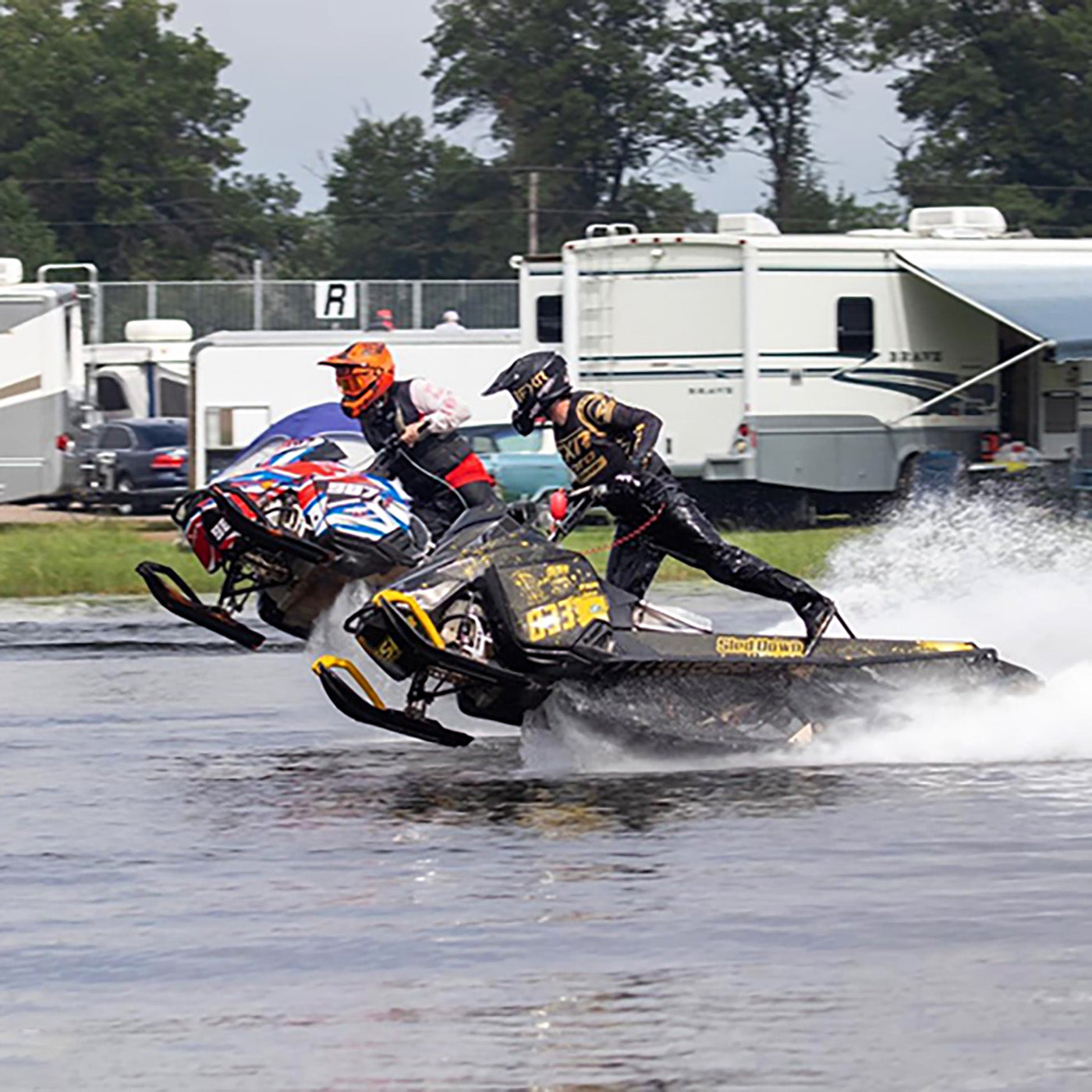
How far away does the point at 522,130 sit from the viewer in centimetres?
7169

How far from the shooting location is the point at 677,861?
912cm

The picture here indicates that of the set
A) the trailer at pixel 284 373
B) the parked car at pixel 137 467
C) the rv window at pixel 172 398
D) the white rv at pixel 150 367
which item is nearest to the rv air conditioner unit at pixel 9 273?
the parked car at pixel 137 467

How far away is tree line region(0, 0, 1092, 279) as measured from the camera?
66688mm

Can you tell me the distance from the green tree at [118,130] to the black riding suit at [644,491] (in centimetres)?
5854

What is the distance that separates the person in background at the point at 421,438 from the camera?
1363 cm

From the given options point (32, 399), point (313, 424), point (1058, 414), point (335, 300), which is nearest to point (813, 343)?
point (1058, 414)

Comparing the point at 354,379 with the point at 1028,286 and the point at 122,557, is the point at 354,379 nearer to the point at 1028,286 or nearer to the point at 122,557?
the point at 122,557

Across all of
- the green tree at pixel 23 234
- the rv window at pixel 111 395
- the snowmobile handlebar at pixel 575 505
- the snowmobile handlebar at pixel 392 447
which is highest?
the green tree at pixel 23 234

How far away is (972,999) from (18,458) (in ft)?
83.9

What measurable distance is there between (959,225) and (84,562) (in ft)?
37.1

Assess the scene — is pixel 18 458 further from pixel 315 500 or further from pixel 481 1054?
pixel 481 1054

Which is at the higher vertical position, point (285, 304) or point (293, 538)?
point (285, 304)

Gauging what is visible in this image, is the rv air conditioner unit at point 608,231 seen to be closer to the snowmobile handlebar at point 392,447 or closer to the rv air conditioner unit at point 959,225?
the rv air conditioner unit at point 959,225

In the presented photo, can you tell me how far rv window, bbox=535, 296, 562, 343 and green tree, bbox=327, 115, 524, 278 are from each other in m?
39.2
